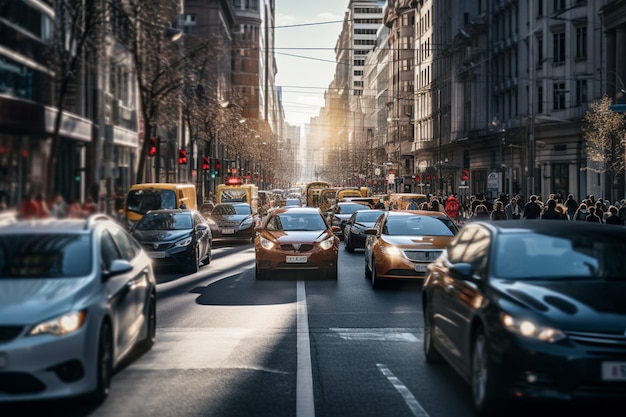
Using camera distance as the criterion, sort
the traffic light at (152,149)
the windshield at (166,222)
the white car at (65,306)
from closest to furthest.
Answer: the white car at (65,306) < the windshield at (166,222) < the traffic light at (152,149)

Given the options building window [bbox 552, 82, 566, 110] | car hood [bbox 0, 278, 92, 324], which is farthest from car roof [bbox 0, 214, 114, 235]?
building window [bbox 552, 82, 566, 110]

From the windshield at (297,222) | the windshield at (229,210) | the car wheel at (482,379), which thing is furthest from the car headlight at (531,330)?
the windshield at (229,210)

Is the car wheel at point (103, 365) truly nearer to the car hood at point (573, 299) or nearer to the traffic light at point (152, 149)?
the car hood at point (573, 299)

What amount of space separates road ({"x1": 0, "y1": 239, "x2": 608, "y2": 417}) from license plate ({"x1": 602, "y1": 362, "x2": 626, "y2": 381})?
39.5 inches

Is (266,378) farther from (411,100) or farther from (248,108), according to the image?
(248,108)

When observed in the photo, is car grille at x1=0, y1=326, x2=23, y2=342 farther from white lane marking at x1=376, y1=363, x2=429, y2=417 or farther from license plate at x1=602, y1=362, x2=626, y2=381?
license plate at x1=602, y1=362, x2=626, y2=381

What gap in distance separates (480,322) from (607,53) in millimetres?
46200

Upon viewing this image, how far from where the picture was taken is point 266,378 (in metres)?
8.52

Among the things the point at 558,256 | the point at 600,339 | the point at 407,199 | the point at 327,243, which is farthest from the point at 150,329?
the point at 407,199

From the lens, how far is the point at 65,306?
705 cm

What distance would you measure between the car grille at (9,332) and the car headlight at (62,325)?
9 cm

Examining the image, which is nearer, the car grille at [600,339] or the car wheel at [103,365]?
the car grille at [600,339]

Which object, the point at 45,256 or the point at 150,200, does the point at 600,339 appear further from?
the point at 150,200

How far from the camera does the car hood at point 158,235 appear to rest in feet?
68.9
